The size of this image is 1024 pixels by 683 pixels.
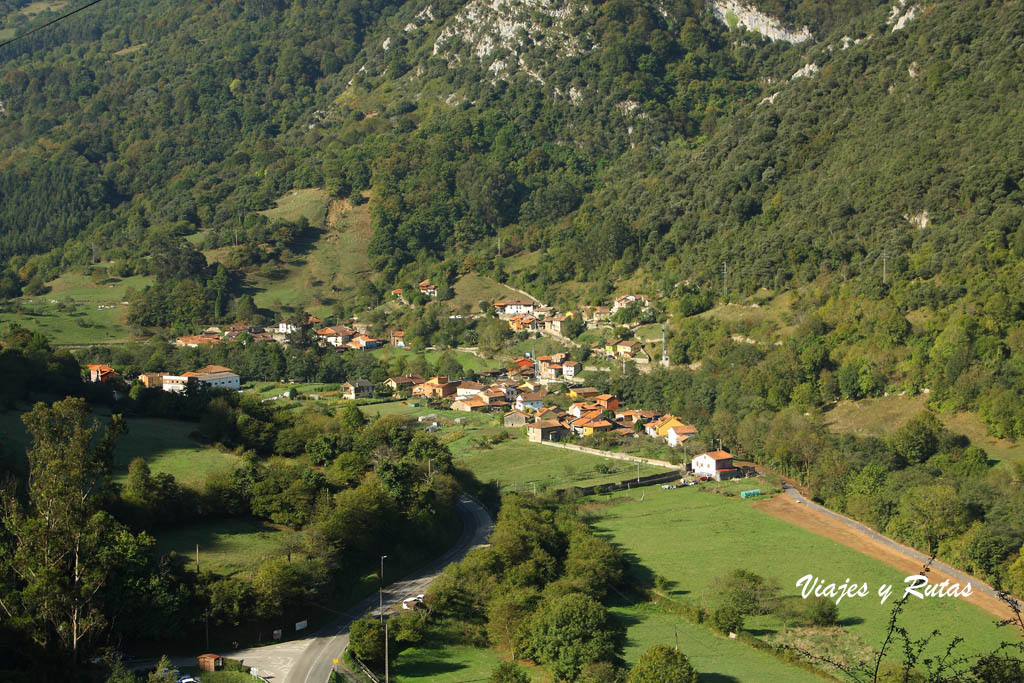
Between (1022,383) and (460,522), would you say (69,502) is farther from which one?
(1022,383)

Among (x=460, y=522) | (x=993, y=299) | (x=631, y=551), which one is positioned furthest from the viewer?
(x=993, y=299)

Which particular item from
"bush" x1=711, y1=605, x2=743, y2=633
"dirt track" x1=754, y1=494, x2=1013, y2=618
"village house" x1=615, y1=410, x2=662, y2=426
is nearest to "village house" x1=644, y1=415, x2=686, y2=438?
"village house" x1=615, y1=410, x2=662, y2=426

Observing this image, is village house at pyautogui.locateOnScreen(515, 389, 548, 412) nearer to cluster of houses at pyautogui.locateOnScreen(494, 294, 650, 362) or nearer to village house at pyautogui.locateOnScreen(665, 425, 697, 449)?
cluster of houses at pyautogui.locateOnScreen(494, 294, 650, 362)

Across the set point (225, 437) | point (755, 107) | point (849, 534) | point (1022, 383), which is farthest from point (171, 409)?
point (755, 107)

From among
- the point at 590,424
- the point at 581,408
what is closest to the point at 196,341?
the point at 581,408

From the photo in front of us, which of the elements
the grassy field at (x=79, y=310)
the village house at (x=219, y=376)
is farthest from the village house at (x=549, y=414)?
the grassy field at (x=79, y=310)

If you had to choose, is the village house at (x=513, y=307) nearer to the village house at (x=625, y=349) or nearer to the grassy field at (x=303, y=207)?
Answer: the village house at (x=625, y=349)
